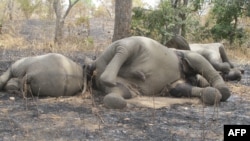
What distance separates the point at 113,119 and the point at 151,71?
1.40 meters

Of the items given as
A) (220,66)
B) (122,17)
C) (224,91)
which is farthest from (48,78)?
(122,17)

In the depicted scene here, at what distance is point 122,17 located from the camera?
30.0 ft

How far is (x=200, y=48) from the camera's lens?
7457 mm

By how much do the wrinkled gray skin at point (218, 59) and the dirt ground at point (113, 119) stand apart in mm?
1153

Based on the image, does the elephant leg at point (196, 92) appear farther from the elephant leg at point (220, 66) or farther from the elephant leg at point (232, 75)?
the elephant leg at point (232, 75)

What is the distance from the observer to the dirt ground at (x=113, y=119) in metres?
3.80

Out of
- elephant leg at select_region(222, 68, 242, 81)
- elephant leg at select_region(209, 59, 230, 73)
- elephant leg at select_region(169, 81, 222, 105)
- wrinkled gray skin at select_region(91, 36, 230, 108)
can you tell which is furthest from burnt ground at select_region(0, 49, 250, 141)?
elephant leg at select_region(222, 68, 242, 81)

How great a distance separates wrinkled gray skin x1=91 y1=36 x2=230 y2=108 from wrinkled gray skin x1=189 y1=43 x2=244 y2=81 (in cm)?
99

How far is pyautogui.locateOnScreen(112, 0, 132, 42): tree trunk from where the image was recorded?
891 centimetres

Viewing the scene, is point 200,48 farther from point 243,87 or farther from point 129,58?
point 129,58

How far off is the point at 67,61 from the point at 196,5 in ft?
31.0

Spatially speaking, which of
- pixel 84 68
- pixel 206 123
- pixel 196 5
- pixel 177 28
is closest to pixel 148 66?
pixel 84 68

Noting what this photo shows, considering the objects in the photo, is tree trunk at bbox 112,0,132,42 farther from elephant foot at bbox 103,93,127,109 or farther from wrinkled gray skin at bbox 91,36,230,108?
elephant foot at bbox 103,93,127,109

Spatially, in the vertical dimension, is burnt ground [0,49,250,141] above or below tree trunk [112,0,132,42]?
below
